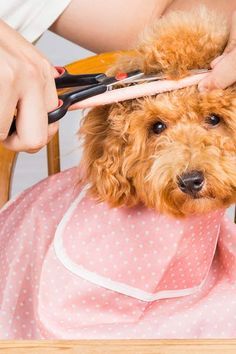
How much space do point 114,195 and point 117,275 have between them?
11 cm

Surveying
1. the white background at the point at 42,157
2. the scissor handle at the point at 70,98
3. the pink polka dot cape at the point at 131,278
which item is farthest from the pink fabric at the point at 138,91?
the white background at the point at 42,157

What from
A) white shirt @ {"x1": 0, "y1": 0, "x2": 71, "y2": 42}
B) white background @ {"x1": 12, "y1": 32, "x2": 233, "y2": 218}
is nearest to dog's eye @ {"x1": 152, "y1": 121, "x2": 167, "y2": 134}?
white shirt @ {"x1": 0, "y1": 0, "x2": 71, "y2": 42}

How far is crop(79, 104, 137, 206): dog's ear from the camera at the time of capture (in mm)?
801

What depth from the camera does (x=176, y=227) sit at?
83 centimetres

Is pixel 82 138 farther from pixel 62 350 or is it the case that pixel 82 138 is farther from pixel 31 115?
pixel 62 350

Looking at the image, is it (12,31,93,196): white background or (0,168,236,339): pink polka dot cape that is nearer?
(0,168,236,339): pink polka dot cape

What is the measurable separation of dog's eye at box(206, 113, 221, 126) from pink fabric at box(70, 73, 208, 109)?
48mm

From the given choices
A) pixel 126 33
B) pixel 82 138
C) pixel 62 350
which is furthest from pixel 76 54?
pixel 62 350

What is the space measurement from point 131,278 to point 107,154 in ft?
0.55

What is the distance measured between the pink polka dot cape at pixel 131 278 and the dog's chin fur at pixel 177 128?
0.21ft

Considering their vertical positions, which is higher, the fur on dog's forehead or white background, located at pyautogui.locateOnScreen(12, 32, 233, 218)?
the fur on dog's forehead

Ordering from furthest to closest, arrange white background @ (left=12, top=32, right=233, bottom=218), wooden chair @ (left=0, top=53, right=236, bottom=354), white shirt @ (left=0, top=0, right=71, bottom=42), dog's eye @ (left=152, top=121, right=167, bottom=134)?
white background @ (left=12, top=32, right=233, bottom=218) < white shirt @ (left=0, top=0, right=71, bottom=42) < dog's eye @ (left=152, top=121, right=167, bottom=134) < wooden chair @ (left=0, top=53, right=236, bottom=354)

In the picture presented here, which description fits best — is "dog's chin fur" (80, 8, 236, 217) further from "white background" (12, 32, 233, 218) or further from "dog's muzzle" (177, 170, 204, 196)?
"white background" (12, 32, 233, 218)

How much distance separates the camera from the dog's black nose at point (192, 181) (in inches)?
28.3
